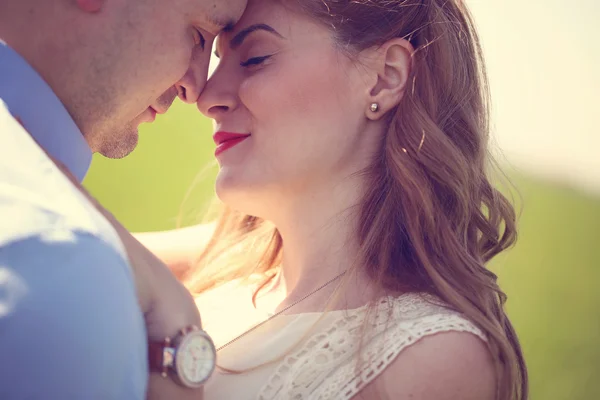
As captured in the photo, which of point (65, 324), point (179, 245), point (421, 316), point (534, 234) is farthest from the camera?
point (534, 234)

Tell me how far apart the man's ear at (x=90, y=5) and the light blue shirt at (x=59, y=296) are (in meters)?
0.47

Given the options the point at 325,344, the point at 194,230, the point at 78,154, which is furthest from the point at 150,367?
the point at 194,230

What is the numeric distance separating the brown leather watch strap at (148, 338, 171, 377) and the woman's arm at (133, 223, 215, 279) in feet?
4.19

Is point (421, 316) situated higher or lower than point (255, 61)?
lower

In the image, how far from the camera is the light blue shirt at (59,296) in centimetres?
63

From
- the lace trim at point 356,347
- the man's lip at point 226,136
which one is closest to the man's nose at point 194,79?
the man's lip at point 226,136

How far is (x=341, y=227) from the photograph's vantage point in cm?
164

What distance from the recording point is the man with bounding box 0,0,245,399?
645 mm

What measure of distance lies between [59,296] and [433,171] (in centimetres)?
108

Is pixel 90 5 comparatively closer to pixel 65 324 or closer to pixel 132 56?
pixel 132 56

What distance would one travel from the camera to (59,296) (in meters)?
0.66

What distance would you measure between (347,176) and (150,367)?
2.89 ft

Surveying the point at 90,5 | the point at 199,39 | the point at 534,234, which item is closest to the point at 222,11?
the point at 199,39

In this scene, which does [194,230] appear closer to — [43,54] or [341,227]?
[341,227]
